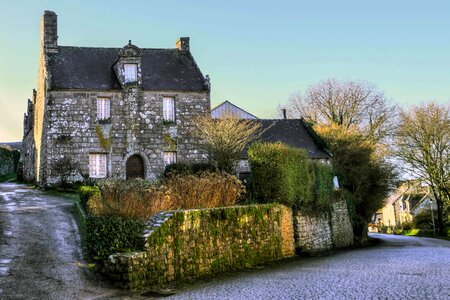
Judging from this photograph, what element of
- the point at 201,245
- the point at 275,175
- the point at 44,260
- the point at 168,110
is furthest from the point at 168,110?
the point at 44,260

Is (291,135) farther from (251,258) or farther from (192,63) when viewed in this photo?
(251,258)

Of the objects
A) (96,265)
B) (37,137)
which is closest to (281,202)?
(96,265)

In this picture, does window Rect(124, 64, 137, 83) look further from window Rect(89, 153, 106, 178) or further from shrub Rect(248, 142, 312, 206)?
shrub Rect(248, 142, 312, 206)

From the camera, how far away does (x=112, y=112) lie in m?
26.5

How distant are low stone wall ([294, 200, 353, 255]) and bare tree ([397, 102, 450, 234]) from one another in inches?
529

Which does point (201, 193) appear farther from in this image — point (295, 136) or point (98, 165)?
point (295, 136)

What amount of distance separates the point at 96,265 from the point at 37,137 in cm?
2187

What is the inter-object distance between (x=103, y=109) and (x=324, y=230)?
47.7 feet

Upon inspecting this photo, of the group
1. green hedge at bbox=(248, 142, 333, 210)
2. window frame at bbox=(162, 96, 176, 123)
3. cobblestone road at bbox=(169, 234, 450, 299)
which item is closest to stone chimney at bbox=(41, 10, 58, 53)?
window frame at bbox=(162, 96, 176, 123)

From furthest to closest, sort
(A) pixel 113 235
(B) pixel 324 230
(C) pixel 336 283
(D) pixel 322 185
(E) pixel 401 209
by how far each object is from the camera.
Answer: (E) pixel 401 209 → (D) pixel 322 185 → (B) pixel 324 230 → (A) pixel 113 235 → (C) pixel 336 283

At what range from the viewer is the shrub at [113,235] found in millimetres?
11109

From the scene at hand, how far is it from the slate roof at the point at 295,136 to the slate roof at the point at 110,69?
7388 millimetres

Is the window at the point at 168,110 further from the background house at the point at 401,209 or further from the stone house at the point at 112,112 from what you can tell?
the background house at the point at 401,209

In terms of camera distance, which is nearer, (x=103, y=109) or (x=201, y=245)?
(x=201, y=245)
